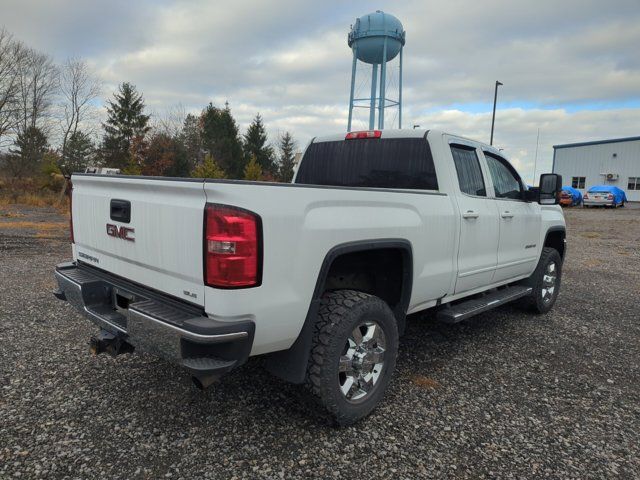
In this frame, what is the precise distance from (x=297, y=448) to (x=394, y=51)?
29712 mm

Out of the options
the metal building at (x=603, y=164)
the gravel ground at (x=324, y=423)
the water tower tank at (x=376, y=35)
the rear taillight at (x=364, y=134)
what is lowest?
the gravel ground at (x=324, y=423)

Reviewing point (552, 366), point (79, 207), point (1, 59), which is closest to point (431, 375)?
point (552, 366)

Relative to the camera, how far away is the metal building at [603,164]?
40969 millimetres

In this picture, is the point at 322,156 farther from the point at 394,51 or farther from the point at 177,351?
the point at 394,51

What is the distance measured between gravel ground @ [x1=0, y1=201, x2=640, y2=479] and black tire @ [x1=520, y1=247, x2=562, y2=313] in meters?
0.55

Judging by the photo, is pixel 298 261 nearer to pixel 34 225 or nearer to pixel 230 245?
pixel 230 245

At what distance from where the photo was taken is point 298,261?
237 centimetres

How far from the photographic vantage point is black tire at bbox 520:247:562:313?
5.22 meters

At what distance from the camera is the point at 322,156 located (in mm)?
4422

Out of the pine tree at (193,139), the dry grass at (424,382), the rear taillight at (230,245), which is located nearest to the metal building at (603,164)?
the pine tree at (193,139)

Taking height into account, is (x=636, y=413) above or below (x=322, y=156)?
below

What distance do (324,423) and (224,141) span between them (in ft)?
146

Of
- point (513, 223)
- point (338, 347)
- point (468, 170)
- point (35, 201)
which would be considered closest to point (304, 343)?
point (338, 347)

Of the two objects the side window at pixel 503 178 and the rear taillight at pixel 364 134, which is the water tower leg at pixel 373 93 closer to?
the side window at pixel 503 178
